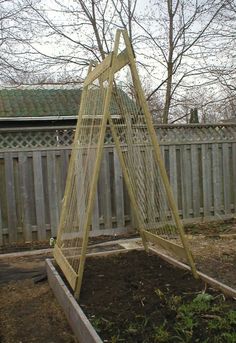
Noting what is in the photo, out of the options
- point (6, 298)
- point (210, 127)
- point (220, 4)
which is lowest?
point (6, 298)

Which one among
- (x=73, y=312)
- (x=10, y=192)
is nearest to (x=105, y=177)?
(x=10, y=192)

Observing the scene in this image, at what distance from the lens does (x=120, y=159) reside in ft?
15.4

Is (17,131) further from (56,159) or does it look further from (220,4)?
(220,4)

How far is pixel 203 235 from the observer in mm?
6535

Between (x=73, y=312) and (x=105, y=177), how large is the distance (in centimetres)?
375

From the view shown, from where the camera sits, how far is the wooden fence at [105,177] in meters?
6.35

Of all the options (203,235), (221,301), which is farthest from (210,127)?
(221,301)

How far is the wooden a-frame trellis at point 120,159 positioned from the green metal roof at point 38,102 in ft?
22.3

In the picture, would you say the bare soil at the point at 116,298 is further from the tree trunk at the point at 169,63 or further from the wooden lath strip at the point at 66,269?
the tree trunk at the point at 169,63

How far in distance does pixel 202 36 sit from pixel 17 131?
22.6 feet

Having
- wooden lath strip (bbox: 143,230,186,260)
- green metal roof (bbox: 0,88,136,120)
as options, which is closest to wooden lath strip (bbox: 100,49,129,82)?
wooden lath strip (bbox: 143,230,186,260)

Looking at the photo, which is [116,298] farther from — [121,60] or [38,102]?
[38,102]

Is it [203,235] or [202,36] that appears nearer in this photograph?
[203,235]

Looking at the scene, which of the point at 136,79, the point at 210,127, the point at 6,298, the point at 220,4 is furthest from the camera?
the point at 220,4
